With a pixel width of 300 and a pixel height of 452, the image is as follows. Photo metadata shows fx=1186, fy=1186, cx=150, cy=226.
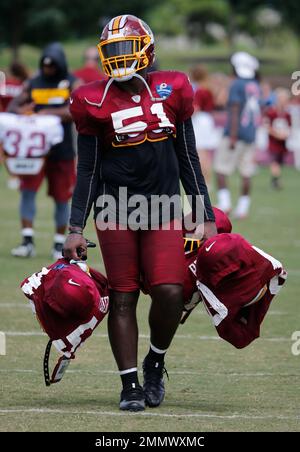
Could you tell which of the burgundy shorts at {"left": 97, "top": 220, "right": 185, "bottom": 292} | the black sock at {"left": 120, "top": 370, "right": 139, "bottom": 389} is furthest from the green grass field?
the burgundy shorts at {"left": 97, "top": 220, "right": 185, "bottom": 292}

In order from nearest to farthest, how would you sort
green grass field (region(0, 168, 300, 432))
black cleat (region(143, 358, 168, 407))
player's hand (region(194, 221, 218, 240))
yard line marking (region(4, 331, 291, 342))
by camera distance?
green grass field (region(0, 168, 300, 432)) < black cleat (region(143, 358, 168, 407)) < player's hand (region(194, 221, 218, 240)) < yard line marking (region(4, 331, 291, 342))

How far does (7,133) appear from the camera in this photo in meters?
13.1

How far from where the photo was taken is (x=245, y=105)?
1816cm

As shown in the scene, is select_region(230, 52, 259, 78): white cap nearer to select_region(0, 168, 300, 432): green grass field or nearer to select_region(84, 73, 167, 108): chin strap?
select_region(0, 168, 300, 432): green grass field

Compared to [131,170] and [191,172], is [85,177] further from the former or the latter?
[191,172]

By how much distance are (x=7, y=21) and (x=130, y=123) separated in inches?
1644

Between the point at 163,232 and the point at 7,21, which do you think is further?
the point at 7,21

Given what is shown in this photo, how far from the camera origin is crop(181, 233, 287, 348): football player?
264 inches

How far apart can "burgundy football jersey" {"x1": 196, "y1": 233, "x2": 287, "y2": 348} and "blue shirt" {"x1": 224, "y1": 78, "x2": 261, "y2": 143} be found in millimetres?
11354

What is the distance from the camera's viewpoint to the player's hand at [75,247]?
681 cm

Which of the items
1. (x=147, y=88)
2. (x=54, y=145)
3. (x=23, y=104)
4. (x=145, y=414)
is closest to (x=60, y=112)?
(x=54, y=145)

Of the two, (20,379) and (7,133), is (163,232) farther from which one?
(7,133)

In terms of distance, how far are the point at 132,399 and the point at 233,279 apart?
0.89 metres

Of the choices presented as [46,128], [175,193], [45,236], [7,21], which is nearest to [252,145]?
[45,236]
